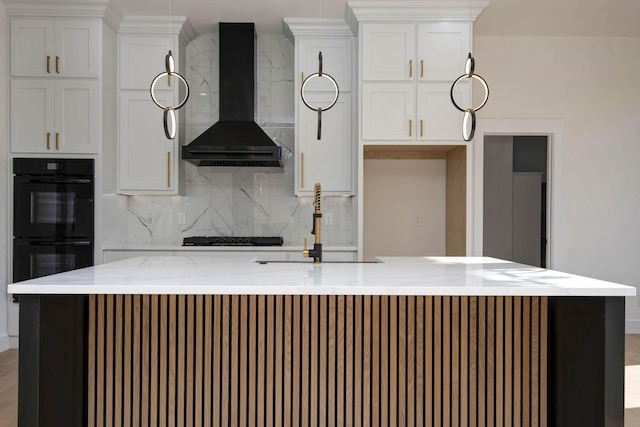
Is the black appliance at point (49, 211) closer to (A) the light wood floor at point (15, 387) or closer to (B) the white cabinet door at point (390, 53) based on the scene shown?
(A) the light wood floor at point (15, 387)

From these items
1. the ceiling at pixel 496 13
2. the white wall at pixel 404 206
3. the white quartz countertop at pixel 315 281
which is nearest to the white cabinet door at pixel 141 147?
the ceiling at pixel 496 13

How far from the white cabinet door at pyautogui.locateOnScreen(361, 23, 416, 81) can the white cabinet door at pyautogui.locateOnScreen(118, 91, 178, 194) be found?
5.77ft

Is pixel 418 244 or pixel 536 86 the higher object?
pixel 536 86

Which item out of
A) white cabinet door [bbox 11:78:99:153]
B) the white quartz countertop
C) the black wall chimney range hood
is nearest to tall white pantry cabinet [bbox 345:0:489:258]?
the black wall chimney range hood

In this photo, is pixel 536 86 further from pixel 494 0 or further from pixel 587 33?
pixel 494 0

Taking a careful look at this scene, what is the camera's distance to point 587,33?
15.1 feet

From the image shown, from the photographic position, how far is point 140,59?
14.3 feet

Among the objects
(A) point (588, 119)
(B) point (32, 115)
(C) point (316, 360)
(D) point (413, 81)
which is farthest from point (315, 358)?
(A) point (588, 119)

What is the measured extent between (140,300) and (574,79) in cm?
439

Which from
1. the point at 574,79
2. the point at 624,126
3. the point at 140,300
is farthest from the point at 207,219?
the point at 624,126

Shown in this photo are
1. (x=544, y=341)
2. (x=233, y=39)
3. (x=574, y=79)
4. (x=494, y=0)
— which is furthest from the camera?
(x=574, y=79)

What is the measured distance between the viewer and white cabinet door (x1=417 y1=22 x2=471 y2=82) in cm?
410

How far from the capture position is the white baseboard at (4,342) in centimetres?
399

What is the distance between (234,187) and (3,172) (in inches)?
74.0
